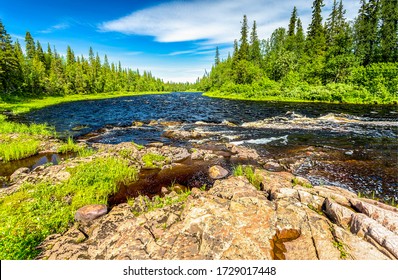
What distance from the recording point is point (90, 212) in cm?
686

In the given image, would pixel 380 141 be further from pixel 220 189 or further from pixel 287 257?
pixel 287 257

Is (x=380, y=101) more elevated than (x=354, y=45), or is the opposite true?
(x=354, y=45)

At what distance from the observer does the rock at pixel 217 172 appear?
993 centimetres

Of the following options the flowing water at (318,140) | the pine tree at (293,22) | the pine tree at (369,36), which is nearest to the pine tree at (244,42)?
the pine tree at (293,22)

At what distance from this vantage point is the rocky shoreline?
443 cm

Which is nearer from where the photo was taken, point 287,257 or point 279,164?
point 287,257

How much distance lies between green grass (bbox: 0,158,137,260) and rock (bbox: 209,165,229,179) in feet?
12.5

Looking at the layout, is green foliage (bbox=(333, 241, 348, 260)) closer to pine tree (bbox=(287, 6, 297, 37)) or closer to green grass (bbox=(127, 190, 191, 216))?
green grass (bbox=(127, 190, 191, 216))

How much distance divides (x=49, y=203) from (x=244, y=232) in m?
6.73

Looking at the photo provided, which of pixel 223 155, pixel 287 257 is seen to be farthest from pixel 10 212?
pixel 223 155

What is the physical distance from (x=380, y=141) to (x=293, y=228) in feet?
49.5

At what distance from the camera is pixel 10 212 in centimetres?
638

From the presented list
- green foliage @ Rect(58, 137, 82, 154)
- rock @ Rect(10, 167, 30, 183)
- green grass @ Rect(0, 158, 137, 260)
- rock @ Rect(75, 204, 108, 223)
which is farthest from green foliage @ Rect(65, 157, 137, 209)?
green foliage @ Rect(58, 137, 82, 154)

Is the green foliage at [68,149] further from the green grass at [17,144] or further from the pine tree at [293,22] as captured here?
the pine tree at [293,22]
